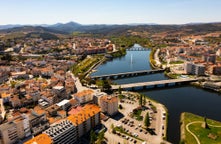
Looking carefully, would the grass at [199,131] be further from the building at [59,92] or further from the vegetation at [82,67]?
the vegetation at [82,67]

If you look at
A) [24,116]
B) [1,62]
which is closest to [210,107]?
[24,116]

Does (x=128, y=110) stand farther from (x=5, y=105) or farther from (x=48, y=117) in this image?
(x=5, y=105)

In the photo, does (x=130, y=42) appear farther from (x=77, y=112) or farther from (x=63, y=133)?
(x=63, y=133)

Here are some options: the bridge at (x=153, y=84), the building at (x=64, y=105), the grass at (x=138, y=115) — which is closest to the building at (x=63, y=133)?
the building at (x=64, y=105)

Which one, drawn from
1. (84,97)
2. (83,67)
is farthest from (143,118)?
(83,67)

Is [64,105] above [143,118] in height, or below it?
above

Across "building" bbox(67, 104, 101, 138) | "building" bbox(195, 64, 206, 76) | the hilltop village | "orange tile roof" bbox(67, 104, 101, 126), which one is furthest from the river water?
"orange tile roof" bbox(67, 104, 101, 126)

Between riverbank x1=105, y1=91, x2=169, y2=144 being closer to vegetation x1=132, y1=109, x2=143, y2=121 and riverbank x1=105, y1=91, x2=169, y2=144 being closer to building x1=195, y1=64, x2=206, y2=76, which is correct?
vegetation x1=132, y1=109, x2=143, y2=121
